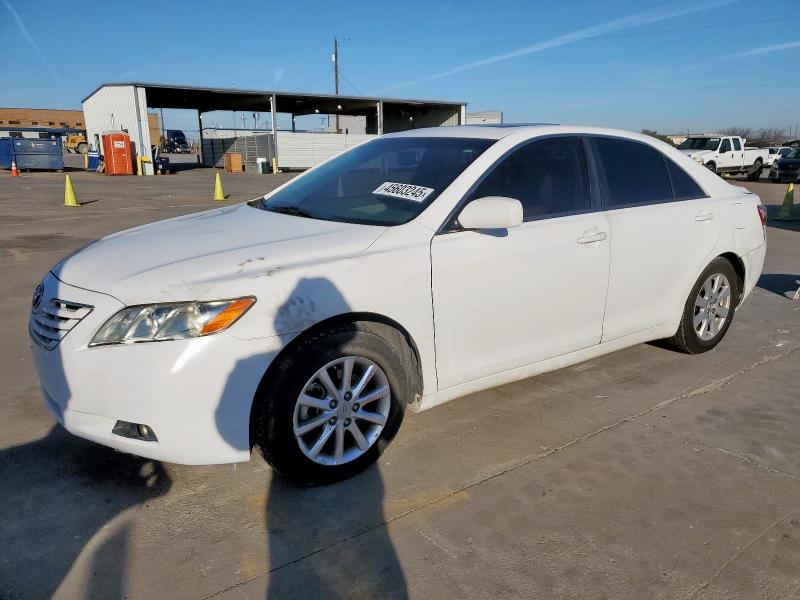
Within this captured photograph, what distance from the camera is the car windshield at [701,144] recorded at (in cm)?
2633

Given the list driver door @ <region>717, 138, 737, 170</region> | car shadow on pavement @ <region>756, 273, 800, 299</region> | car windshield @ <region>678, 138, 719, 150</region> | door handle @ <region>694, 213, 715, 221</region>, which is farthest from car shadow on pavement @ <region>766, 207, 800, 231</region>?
car windshield @ <region>678, 138, 719, 150</region>

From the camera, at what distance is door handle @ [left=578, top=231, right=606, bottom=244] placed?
11.6ft

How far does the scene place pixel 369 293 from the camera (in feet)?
9.05

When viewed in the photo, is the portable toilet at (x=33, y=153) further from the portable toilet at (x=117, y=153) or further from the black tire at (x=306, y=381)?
the black tire at (x=306, y=381)

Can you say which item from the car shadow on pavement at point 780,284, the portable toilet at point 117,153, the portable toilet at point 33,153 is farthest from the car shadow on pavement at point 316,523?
the portable toilet at point 33,153

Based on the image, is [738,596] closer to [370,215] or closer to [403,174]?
[370,215]

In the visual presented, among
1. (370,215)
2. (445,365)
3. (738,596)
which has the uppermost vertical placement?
(370,215)

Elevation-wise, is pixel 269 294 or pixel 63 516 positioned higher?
pixel 269 294

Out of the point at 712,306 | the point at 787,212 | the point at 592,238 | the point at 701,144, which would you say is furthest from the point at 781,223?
the point at 701,144

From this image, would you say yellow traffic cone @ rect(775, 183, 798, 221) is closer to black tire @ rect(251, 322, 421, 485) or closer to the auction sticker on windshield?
the auction sticker on windshield

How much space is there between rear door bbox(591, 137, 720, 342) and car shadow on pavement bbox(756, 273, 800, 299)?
309 centimetres

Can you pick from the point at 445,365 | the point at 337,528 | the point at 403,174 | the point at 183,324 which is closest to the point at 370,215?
the point at 403,174

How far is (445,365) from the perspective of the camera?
10.1 feet

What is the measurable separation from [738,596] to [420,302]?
1697 mm
